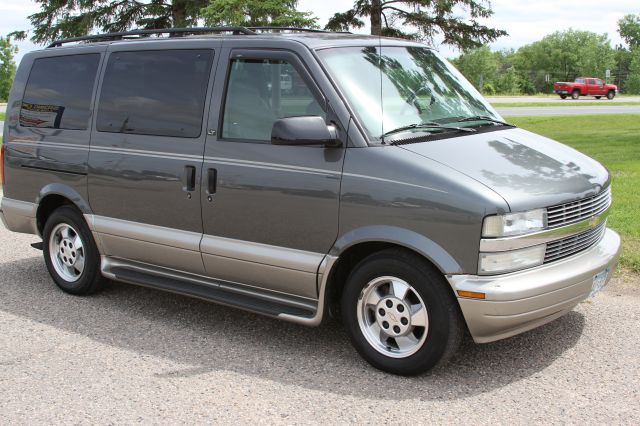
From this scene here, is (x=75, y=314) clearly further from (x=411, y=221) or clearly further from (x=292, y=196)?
(x=411, y=221)

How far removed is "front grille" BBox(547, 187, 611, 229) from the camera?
4367 millimetres

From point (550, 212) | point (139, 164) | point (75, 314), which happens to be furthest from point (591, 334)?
point (75, 314)

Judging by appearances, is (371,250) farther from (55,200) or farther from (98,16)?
(98,16)

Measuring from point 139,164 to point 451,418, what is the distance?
300cm

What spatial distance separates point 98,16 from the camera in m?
24.0

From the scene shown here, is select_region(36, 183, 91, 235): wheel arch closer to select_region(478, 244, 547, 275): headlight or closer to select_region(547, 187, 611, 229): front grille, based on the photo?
select_region(478, 244, 547, 275): headlight

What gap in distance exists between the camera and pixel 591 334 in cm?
520

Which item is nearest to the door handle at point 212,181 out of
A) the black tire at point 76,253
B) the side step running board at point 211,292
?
the side step running board at point 211,292

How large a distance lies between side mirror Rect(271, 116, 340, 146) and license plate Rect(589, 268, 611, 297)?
5.93ft

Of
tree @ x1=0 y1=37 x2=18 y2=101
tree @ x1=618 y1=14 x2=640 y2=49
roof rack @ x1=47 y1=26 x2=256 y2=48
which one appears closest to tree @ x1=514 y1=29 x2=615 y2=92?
tree @ x1=618 y1=14 x2=640 y2=49

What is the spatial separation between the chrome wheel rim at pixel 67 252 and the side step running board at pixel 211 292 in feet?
1.53

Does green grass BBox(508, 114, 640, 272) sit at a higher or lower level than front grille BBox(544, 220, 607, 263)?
lower

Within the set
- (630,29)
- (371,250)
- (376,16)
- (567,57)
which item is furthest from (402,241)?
(630,29)

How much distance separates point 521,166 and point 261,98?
176cm
